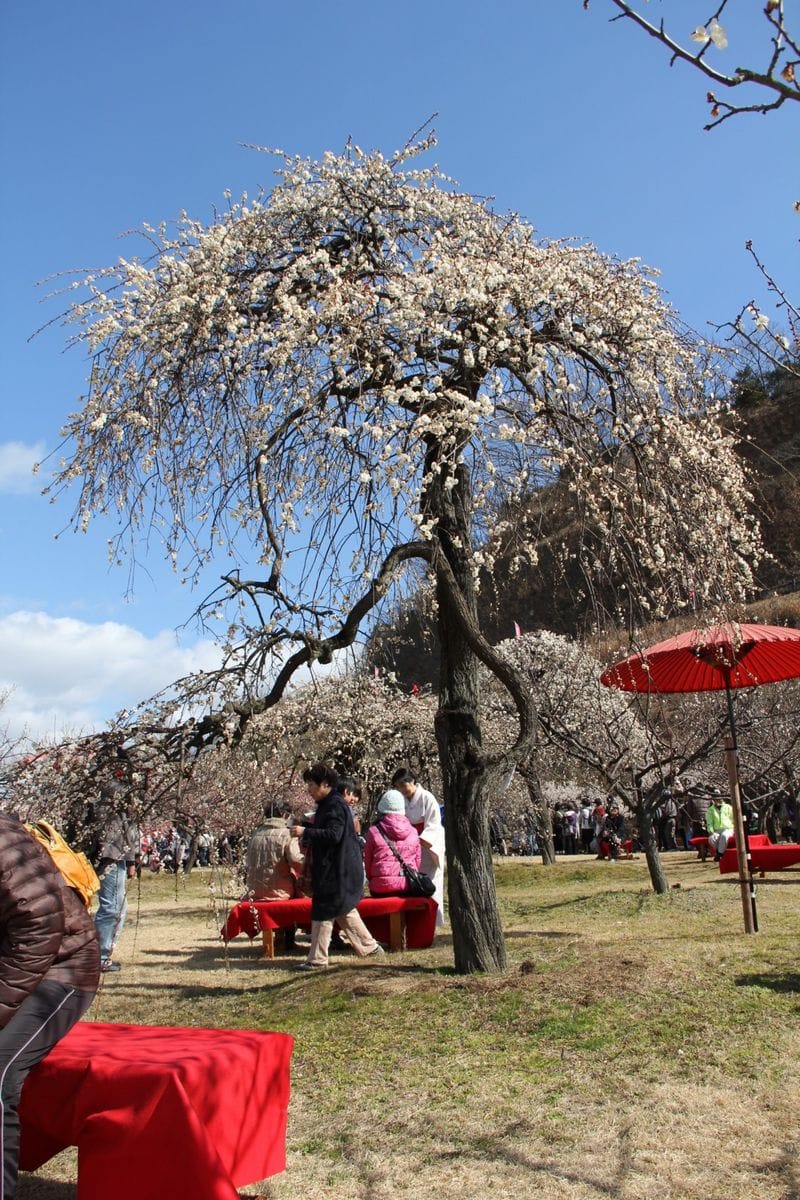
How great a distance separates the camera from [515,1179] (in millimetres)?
3576

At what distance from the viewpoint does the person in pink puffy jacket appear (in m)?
8.76

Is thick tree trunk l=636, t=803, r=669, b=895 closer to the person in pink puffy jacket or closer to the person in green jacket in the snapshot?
the person in pink puffy jacket

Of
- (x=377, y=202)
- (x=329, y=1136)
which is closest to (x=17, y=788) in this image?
(x=329, y=1136)

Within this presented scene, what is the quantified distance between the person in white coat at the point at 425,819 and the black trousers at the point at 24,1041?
6200 millimetres

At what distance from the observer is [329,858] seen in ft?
25.4

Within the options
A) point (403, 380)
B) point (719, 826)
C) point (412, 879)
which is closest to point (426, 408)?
point (403, 380)

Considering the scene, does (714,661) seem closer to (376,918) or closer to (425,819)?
(425,819)

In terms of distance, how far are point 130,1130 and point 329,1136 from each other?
1.34m

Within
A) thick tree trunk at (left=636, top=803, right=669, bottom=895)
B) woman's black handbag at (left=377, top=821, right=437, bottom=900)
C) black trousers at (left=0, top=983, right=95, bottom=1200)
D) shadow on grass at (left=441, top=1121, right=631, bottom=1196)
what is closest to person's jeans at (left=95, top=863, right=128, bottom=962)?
woman's black handbag at (left=377, top=821, right=437, bottom=900)

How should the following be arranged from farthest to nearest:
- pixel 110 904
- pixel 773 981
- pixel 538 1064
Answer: pixel 110 904 < pixel 773 981 < pixel 538 1064

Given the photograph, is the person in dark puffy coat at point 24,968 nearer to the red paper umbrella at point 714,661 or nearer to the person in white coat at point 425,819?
the red paper umbrella at point 714,661

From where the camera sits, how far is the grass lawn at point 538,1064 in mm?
3645

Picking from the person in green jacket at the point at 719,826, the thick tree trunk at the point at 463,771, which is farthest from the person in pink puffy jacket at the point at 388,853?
the person in green jacket at the point at 719,826

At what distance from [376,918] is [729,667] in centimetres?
384
